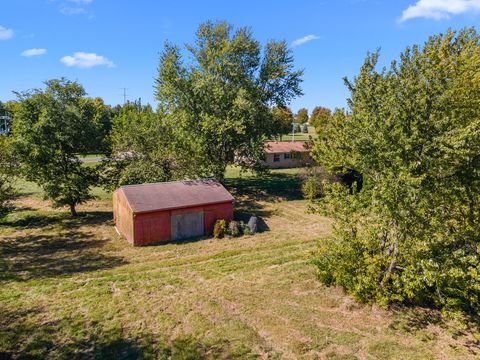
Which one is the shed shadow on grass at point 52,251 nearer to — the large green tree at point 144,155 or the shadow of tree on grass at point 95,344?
the large green tree at point 144,155

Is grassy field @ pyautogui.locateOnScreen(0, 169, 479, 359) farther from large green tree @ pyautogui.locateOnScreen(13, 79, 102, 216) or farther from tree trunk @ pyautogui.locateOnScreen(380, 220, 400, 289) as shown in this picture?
large green tree @ pyautogui.locateOnScreen(13, 79, 102, 216)

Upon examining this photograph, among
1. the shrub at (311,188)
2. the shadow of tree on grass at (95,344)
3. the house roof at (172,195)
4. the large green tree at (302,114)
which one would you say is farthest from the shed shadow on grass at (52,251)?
the large green tree at (302,114)

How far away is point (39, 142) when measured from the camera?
25500 millimetres

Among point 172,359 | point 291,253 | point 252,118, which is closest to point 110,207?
point 252,118

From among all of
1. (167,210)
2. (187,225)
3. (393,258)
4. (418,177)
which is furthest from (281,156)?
(418,177)

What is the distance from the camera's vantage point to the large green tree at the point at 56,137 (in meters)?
25.2

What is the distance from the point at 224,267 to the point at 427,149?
11353 millimetres

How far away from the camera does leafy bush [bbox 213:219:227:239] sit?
23131 millimetres

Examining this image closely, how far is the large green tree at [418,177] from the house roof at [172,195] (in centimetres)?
1264

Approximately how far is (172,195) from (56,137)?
10.7 meters

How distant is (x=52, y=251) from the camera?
2042 cm

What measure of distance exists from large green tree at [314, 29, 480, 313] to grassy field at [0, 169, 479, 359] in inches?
59.7

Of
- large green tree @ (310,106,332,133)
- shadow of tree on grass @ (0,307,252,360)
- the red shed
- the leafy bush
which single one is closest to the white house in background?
large green tree @ (310,106,332,133)

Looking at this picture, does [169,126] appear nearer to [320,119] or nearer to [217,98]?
[217,98]
